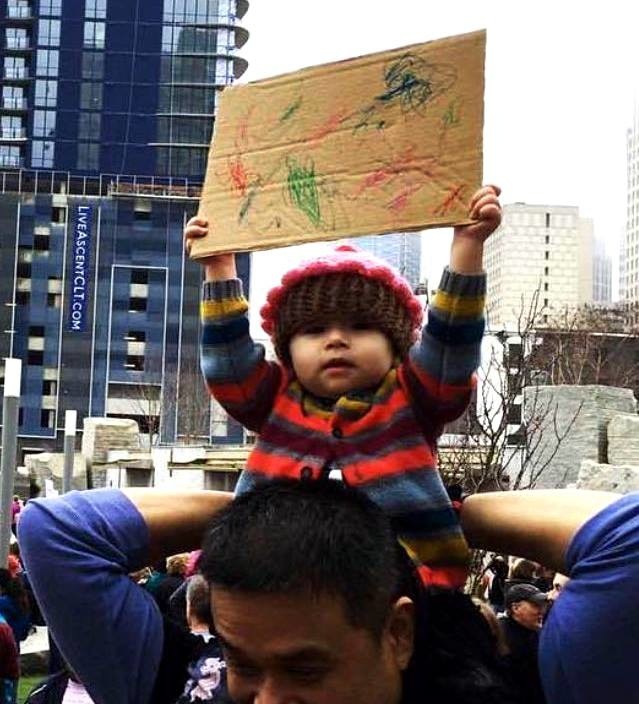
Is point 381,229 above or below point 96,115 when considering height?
below

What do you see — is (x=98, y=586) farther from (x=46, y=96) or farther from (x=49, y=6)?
(x=49, y=6)

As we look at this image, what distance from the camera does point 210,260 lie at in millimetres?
2162

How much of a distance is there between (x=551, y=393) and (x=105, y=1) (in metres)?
67.8

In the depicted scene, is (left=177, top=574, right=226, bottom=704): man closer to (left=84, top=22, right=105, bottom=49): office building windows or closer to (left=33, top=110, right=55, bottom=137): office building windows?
(left=33, top=110, right=55, bottom=137): office building windows

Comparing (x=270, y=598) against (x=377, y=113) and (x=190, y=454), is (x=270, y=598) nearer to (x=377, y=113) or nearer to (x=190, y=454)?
(x=377, y=113)

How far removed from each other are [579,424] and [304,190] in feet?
33.6

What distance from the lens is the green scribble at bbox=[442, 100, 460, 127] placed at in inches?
78.4

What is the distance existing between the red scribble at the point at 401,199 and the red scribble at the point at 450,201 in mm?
49

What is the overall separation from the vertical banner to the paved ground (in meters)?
57.2

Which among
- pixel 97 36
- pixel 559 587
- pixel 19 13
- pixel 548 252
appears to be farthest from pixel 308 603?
pixel 548 252

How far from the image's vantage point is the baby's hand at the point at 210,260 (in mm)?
2152

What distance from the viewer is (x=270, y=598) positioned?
1.54m

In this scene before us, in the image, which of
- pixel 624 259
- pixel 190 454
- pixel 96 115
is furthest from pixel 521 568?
pixel 624 259

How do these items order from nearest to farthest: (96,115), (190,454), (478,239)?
1. (478,239)
2. (190,454)
3. (96,115)
